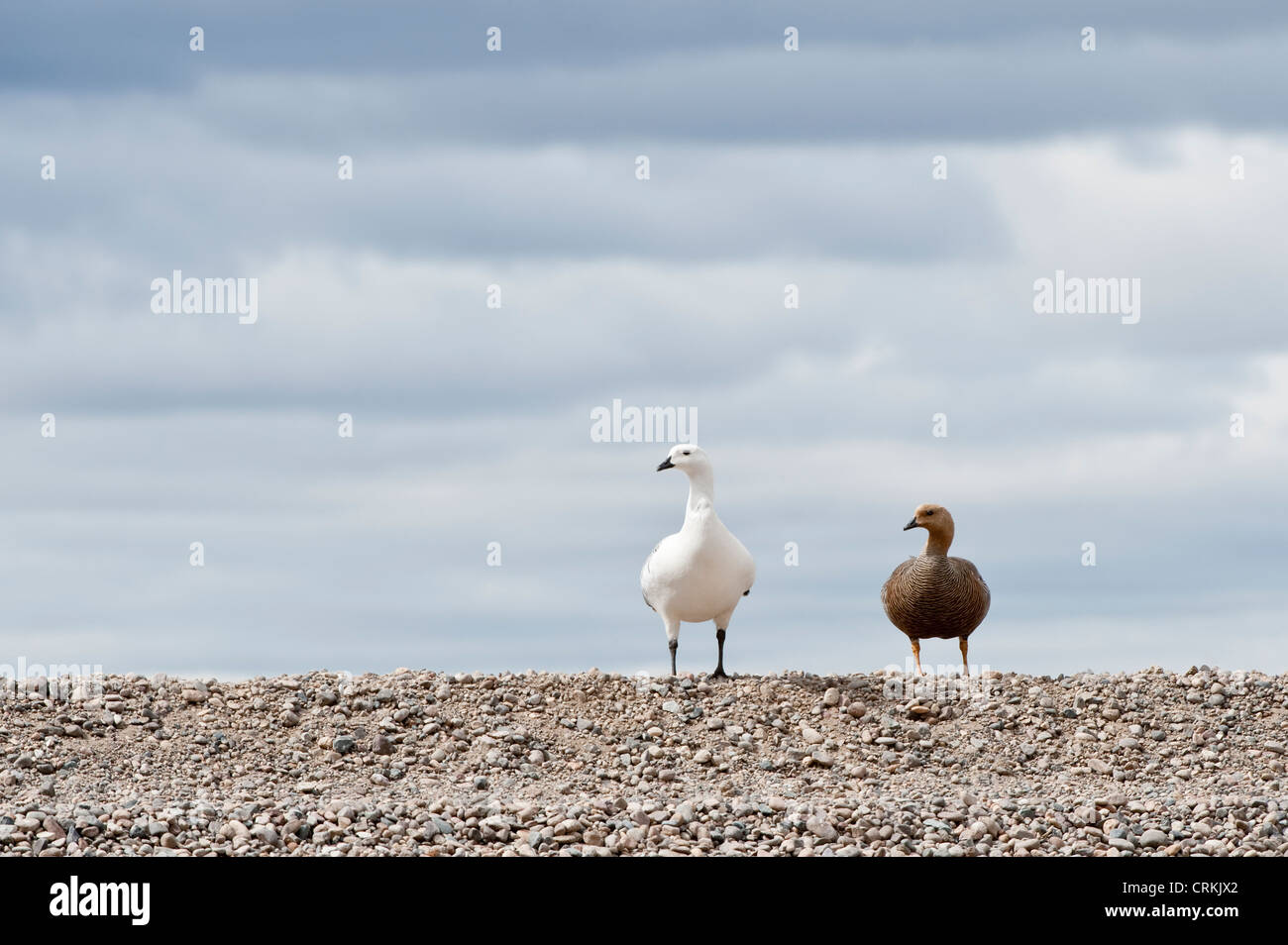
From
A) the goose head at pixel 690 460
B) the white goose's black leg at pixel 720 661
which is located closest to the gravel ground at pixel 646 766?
the white goose's black leg at pixel 720 661

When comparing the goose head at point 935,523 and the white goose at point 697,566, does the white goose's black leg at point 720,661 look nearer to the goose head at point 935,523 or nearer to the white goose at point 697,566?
the white goose at point 697,566

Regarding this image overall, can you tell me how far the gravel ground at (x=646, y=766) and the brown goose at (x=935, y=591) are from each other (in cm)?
64

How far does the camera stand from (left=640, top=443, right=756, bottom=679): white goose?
45.2ft

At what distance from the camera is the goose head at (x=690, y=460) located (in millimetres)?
14203

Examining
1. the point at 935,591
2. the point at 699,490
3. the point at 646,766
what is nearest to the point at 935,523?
the point at 935,591

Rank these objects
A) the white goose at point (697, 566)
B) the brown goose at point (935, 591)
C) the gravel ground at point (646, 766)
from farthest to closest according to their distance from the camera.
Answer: the brown goose at point (935, 591) < the white goose at point (697, 566) < the gravel ground at point (646, 766)

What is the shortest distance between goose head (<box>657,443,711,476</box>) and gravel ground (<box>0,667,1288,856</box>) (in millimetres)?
2279

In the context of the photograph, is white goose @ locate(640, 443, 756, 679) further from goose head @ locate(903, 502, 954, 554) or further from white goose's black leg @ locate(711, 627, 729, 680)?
goose head @ locate(903, 502, 954, 554)

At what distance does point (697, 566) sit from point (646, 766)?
2251 mm

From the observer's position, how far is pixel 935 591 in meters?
14.9

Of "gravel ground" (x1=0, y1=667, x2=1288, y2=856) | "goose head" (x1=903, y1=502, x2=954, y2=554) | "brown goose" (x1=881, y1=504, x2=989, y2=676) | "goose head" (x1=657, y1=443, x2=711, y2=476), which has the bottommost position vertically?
"gravel ground" (x1=0, y1=667, x2=1288, y2=856)

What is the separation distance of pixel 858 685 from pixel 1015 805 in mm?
3216

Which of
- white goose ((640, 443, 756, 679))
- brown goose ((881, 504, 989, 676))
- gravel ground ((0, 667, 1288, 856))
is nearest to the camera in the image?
gravel ground ((0, 667, 1288, 856))

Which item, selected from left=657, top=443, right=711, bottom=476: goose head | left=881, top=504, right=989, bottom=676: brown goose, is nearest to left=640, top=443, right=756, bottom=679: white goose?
left=657, top=443, right=711, bottom=476: goose head
